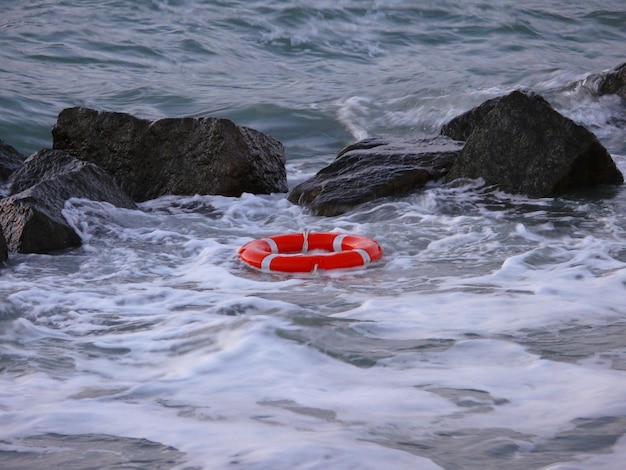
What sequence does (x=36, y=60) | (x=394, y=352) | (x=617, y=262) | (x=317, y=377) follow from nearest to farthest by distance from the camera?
(x=317, y=377) → (x=394, y=352) → (x=617, y=262) → (x=36, y=60)

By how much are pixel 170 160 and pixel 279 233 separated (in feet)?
4.36

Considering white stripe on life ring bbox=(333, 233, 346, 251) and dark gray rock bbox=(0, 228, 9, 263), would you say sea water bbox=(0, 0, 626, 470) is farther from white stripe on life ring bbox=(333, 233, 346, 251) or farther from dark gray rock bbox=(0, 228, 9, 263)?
white stripe on life ring bbox=(333, 233, 346, 251)

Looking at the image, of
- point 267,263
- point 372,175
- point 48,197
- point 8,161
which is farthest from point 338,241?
point 8,161

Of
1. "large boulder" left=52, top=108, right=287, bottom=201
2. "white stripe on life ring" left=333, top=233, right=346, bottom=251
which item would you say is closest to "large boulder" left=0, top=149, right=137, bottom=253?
"large boulder" left=52, top=108, right=287, bottom=201

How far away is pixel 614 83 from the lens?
32.9 feet

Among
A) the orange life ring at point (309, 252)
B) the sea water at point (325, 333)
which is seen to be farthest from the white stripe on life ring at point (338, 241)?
the sea water at point (325, 333)

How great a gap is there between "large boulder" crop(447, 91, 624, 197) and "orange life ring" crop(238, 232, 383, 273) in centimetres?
153

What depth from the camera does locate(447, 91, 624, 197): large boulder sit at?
654cm

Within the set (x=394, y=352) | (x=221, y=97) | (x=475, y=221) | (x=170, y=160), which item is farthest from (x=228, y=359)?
(x=221, y=97)

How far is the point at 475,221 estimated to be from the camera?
6.21m

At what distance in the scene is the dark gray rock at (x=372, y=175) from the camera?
6.82m

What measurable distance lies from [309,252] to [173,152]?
1902 mm

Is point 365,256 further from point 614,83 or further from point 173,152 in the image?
point 614,83

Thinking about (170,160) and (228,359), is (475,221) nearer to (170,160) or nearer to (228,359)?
(170,160)
